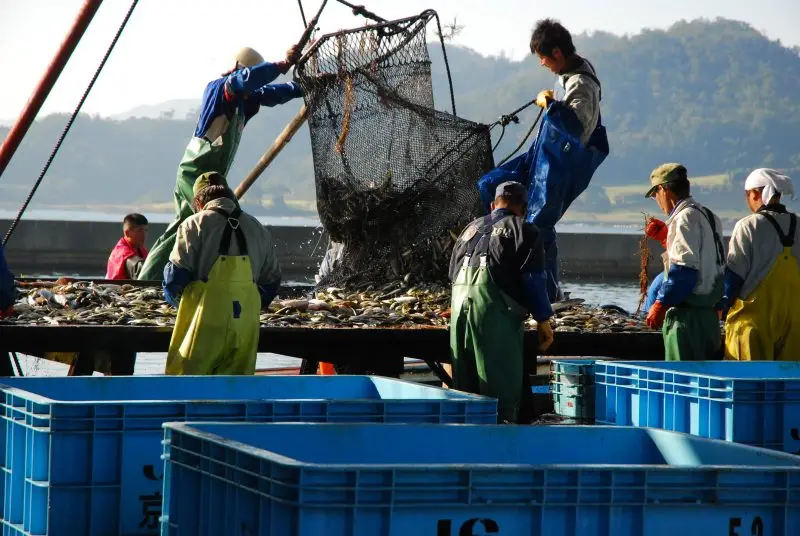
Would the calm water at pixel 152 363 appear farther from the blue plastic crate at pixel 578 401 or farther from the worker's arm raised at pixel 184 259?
the worker's arm raised at pixel 184 259

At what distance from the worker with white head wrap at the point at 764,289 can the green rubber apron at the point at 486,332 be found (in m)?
1.09

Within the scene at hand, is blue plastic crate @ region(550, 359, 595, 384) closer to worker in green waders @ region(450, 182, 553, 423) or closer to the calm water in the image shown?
worker in green waders @ region(450, 182, 553, 423)

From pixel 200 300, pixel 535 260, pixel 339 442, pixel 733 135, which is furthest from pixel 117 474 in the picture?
pixel 733 135

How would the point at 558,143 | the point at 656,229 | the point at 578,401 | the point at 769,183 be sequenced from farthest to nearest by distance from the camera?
the point at 558,143 → the point at 656,229 → the point at 578,401 → the point at 769,183

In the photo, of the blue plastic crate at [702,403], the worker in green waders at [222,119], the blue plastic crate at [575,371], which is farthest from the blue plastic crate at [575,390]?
the worker in green waders at [222,119]

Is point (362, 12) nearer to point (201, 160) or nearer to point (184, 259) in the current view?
point (201, 160)

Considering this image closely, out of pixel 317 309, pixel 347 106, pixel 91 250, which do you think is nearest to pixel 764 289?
pixel 317 309

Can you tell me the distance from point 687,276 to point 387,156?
399cm

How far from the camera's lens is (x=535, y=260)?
6.30 metres

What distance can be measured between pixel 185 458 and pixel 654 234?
464 centimetres

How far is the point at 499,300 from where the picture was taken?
6.38 meters

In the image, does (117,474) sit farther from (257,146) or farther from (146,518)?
(257,146)

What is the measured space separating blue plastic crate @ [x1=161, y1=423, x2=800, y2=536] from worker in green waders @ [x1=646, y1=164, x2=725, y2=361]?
9.62 ft

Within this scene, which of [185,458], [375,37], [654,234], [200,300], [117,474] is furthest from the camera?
[375,37]
